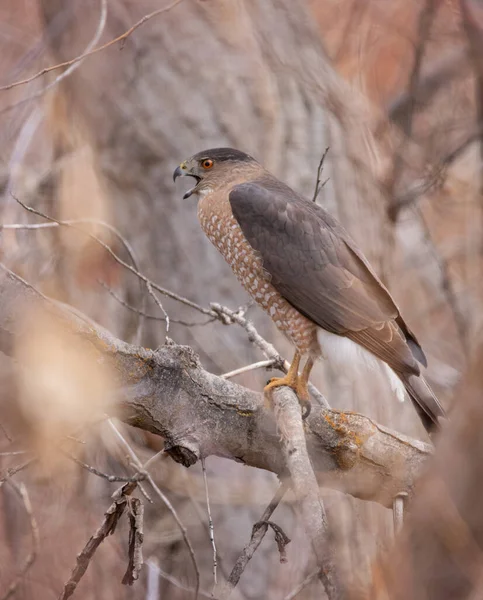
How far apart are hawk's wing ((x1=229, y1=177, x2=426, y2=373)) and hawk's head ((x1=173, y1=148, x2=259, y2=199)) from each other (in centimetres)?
37

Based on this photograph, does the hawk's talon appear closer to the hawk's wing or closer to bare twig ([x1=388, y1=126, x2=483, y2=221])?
the hawk's wing

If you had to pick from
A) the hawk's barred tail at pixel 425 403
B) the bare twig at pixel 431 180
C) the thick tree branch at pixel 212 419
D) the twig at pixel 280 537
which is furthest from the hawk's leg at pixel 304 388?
the bare twig at pixel 431 180

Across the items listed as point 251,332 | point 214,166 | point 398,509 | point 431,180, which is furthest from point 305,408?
point 431,180

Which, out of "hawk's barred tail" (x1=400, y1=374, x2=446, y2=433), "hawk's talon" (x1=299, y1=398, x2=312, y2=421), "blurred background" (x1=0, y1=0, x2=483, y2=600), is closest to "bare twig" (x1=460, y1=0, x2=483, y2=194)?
"blurred background" (x1=0, y1=0, x2=483, y2=600)

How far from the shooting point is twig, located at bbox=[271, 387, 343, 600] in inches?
73.9

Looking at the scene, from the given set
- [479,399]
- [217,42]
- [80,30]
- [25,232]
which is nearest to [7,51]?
[80,30]

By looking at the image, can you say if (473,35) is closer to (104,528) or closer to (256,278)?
(256,278)

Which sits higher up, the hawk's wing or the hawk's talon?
the hawk's wing

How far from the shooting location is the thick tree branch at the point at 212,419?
9.18ft

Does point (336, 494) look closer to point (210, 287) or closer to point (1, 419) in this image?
point (210, 287)

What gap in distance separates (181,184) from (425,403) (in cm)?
270

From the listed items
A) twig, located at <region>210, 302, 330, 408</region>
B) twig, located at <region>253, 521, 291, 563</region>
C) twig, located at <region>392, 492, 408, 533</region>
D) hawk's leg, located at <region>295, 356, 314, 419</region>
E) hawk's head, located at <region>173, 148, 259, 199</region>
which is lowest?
twig, located at <region>392, 492, 408, 533</region>

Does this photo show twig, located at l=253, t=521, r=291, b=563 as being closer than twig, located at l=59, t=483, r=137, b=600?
No

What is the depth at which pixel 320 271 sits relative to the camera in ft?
12.6
